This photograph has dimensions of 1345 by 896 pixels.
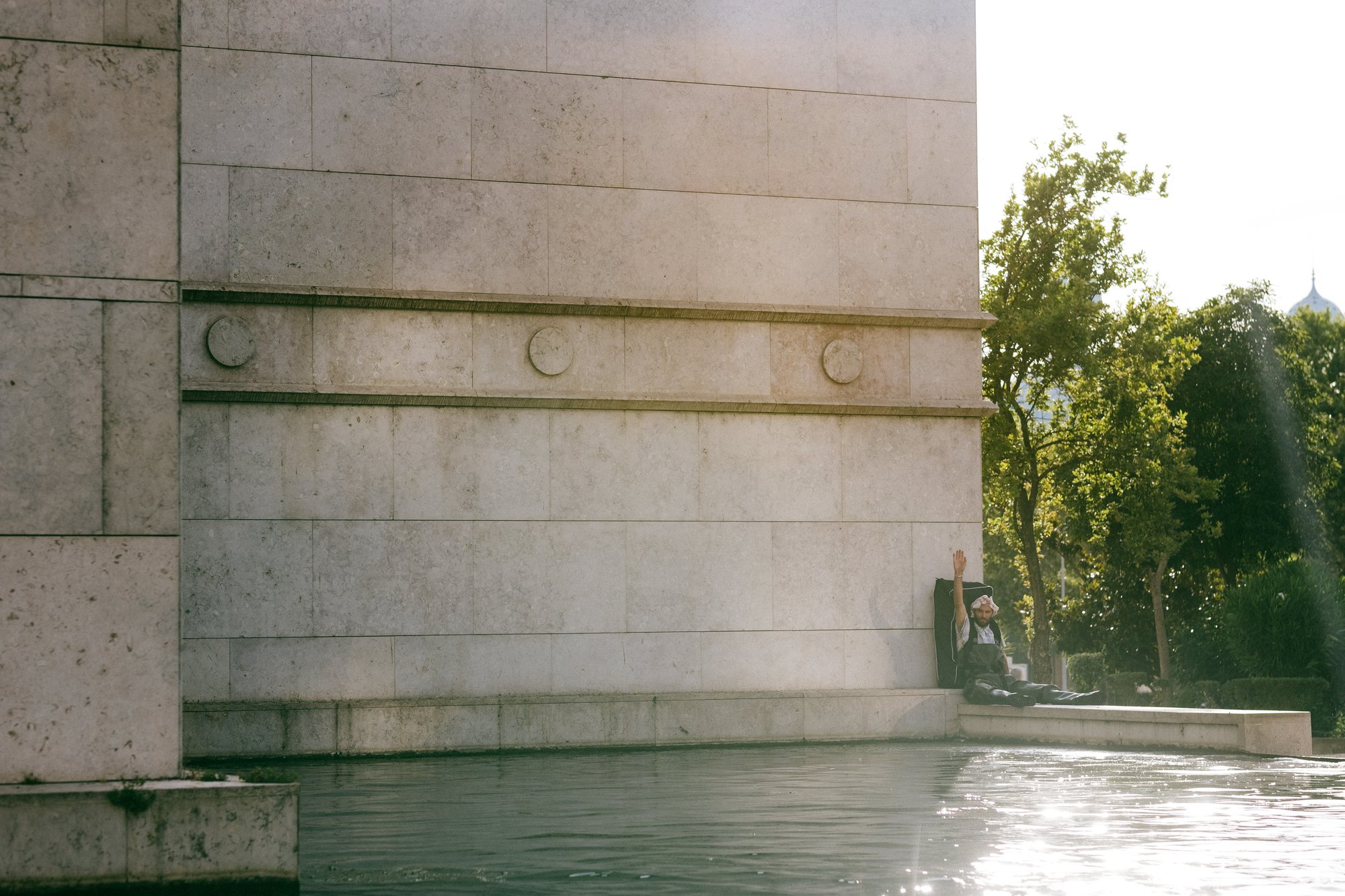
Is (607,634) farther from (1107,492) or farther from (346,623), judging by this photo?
(1107,492)

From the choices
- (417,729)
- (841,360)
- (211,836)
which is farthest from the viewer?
(841,360)

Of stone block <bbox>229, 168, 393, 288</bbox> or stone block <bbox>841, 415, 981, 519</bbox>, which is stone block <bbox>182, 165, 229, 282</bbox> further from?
stone block <bbox>841, 415, 981, 519</bbox>

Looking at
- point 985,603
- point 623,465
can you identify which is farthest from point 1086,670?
point 623,465

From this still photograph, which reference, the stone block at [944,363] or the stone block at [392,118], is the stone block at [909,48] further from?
the stone block at [392,118]

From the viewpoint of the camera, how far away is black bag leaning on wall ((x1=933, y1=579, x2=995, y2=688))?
19.0m

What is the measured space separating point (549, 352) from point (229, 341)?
3.49 m

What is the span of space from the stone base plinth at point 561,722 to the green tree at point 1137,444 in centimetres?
1952

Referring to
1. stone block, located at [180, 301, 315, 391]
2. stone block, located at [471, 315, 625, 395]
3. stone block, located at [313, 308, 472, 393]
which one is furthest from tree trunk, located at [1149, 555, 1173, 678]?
stone block, located at [180, 301, 315, 391]

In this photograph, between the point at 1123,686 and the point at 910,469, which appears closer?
the point at 910,469

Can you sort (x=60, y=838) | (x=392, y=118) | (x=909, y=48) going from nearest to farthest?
(x=60, y=838), (x=392, y=118), (x=909, y=48)

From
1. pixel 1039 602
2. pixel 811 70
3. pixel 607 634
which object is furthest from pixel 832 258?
pixel 1039 602

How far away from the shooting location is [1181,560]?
156 ft

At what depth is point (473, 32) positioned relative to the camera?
59.0ft

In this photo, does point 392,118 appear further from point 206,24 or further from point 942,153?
point 942,153
